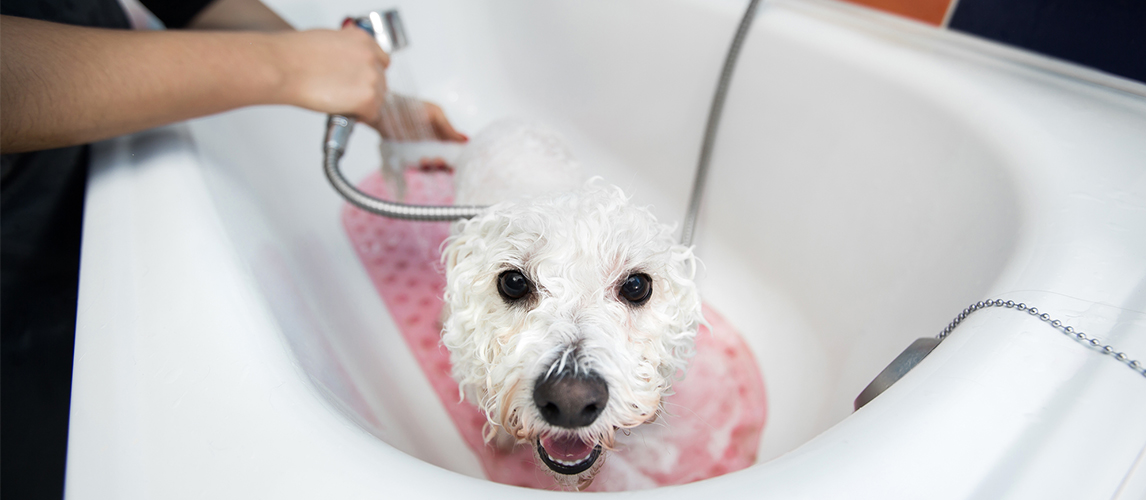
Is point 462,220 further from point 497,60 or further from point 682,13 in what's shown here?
point 497,60

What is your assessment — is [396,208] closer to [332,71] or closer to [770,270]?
[332,71]

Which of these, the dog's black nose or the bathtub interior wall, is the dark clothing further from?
the dog's black nose

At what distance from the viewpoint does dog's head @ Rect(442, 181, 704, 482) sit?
50 centimetres

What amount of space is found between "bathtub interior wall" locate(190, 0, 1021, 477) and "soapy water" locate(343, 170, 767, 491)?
0.11 ft

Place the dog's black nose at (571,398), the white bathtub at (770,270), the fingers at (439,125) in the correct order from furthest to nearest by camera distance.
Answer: the fingers at (439,125) → the dog's black nose at (571,398) → the white bathtub at (770,270)

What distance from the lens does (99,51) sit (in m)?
0.56

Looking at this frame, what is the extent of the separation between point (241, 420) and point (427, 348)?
648 mm

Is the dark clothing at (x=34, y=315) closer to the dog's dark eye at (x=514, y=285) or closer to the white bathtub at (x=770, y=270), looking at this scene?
the white bathtub at (x=770, y=270)

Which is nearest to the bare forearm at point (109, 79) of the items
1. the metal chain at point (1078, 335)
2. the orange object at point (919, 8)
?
the metal chain at point (1078, 335)

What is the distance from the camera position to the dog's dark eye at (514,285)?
585 mm

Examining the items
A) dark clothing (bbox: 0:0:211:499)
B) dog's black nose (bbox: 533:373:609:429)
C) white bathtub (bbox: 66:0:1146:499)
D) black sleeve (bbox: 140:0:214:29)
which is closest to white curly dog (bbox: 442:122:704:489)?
dog's black nose (bbox: 533:373:609:429)

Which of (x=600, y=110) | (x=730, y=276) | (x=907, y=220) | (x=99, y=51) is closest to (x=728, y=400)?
(x=730, y=276)

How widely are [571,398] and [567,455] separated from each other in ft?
0.35

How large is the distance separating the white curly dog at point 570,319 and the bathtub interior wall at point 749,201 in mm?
167
